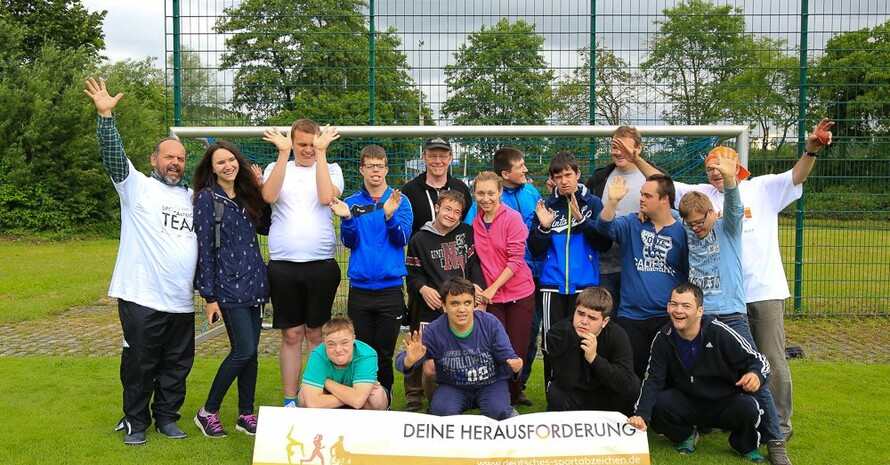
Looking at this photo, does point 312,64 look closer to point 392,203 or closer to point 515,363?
point 392,203

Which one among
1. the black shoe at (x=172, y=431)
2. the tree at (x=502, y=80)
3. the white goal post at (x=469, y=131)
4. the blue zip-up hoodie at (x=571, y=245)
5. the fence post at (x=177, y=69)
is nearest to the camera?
the black shoe at (x=172, y=431)

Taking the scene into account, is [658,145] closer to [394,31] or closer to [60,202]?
[394,31]

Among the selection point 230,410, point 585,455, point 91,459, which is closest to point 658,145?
point 585,455

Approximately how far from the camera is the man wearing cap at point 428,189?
5.16 meters

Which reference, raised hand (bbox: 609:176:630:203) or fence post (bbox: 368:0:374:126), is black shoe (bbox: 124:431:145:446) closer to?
raised hand (bbox: 609:176:630:203)

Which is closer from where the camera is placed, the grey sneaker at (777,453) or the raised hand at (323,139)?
the grey sneaker at (777,453)

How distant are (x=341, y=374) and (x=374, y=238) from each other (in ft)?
3.06

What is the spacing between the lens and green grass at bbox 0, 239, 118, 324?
9990 millimetres

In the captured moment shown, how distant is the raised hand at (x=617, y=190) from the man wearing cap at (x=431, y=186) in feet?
3.41

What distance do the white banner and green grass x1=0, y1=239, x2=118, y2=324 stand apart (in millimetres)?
6615

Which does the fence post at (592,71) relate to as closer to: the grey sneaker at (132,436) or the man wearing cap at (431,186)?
the man wearing cap at (431,186)

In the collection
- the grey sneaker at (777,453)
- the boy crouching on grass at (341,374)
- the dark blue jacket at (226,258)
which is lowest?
the grey sneaker at (777,453)

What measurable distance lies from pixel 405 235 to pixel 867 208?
6492 mm

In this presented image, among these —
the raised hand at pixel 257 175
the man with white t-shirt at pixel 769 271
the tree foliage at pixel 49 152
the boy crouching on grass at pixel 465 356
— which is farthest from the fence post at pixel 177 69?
the tree foliage at pixel 49 152
